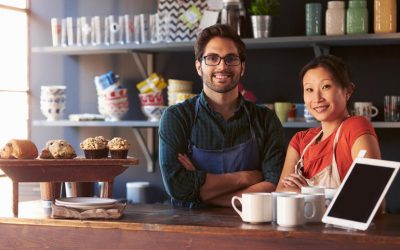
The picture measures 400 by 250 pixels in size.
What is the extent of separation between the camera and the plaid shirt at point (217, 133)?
314cm

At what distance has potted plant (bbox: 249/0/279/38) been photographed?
14.8ft

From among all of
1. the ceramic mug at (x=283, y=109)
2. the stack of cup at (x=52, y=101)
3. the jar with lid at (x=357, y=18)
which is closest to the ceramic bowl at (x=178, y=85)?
the ceramic mug at (x=283, y=109)

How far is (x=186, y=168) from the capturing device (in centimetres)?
308

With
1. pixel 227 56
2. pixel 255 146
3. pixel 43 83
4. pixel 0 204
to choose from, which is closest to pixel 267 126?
pixel 255 146

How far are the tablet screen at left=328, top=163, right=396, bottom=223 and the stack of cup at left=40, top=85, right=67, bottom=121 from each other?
3.09 m

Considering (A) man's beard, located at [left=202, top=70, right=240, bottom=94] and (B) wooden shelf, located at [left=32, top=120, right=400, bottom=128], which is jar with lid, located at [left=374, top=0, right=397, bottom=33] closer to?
(B) wooden shelf, located at [left=32, top=120, right=400, bottom=128]

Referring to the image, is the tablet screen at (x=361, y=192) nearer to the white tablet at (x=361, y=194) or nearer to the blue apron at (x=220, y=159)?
the white tablet at (x=361, y=194)

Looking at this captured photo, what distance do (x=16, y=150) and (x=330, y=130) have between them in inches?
43.4

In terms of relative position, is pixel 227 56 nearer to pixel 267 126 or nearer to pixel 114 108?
pixel 267 126

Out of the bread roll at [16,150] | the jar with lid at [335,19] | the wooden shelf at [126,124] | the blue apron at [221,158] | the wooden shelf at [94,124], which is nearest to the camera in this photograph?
the bread roll at [16,150]

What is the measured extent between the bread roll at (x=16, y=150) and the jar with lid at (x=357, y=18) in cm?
226

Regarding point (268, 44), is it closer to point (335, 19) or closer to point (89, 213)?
point (335, 19)

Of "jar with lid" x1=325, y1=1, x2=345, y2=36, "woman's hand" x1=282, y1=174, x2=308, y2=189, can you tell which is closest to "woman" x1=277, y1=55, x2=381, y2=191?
"woman's hand" x1=282, y1=174, x2=308, y2=189

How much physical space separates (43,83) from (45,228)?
3072 millimetres
